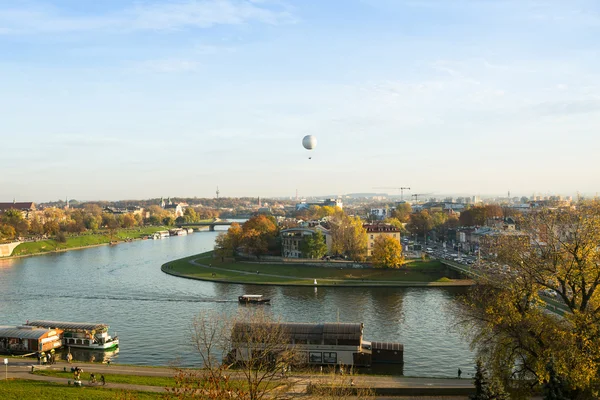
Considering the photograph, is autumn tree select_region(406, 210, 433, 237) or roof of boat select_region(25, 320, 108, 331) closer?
roof of boat select_region(25, 320, 108, 331)

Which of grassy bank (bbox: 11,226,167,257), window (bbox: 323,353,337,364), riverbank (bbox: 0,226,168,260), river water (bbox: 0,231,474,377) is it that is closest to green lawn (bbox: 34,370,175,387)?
river water (bbox: 0,231,474,377)

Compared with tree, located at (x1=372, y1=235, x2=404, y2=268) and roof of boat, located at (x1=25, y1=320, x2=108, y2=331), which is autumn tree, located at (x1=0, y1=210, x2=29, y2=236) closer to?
tree, located at (x1=372, y1=235, x2=404, y2=268)

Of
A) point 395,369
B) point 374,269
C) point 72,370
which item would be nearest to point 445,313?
point 395,369

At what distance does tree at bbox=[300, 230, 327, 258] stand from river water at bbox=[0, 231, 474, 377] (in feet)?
42.2

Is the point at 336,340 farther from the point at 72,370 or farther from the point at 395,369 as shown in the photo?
the point at 72,370

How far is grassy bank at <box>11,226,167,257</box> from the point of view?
82750mm

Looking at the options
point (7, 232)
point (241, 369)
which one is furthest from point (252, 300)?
point (7, 232)

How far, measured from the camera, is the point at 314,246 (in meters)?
62.1

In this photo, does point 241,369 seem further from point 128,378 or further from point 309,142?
point 309,142

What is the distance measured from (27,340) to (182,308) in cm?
1248

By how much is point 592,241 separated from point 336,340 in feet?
45.0

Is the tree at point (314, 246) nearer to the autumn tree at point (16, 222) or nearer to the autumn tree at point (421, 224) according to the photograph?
the autumn tree at point (421, 224)

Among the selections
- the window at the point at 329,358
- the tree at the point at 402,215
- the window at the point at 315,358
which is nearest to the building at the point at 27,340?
the window at the point at 315,358

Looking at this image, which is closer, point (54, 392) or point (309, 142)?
point (54, 392)
